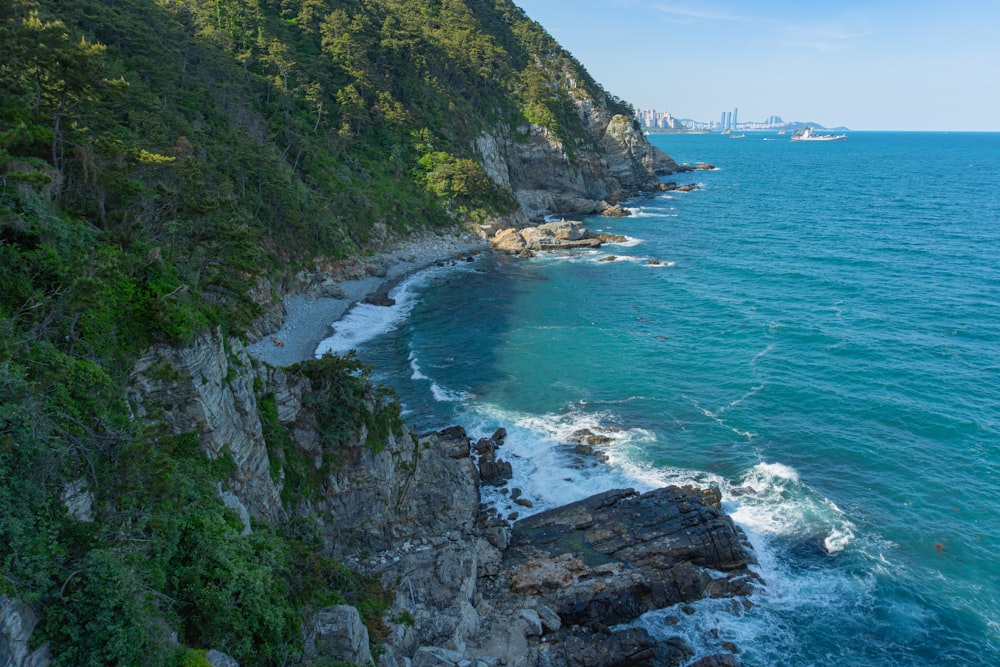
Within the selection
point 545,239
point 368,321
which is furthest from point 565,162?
point 368,321

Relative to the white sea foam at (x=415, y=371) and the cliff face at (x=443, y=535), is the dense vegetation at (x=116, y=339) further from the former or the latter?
the white sea foam at (x=415, y=371)

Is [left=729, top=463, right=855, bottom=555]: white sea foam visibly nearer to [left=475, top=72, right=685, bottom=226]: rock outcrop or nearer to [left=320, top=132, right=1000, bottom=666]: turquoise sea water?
[left=320, top=132, right=1000, bottom=666]: turquoise sea water

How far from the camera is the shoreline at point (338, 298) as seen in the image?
40.4m

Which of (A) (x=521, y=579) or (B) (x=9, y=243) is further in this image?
(A) (x=521, y=579)

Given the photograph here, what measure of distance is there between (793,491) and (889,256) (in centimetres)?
5190

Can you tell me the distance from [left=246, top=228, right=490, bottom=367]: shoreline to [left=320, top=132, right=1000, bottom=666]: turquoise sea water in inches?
110

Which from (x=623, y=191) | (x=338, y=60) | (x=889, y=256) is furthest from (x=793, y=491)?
(x=623, y=191)

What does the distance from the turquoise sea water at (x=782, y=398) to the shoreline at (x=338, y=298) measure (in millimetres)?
2803

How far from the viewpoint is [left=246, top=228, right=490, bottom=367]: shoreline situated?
133 feet

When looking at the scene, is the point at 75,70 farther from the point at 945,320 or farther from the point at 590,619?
the point at 945,320

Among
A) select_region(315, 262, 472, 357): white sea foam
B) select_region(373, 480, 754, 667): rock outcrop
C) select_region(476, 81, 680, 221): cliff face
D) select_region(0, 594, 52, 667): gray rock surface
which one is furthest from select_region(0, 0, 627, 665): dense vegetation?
select_region(476, 81, 680, 221): cliff face

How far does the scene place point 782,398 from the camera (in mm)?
37062

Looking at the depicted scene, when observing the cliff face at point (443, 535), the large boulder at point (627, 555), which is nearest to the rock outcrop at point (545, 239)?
the cliff face at point (443, 535)

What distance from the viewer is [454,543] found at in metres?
24.0
